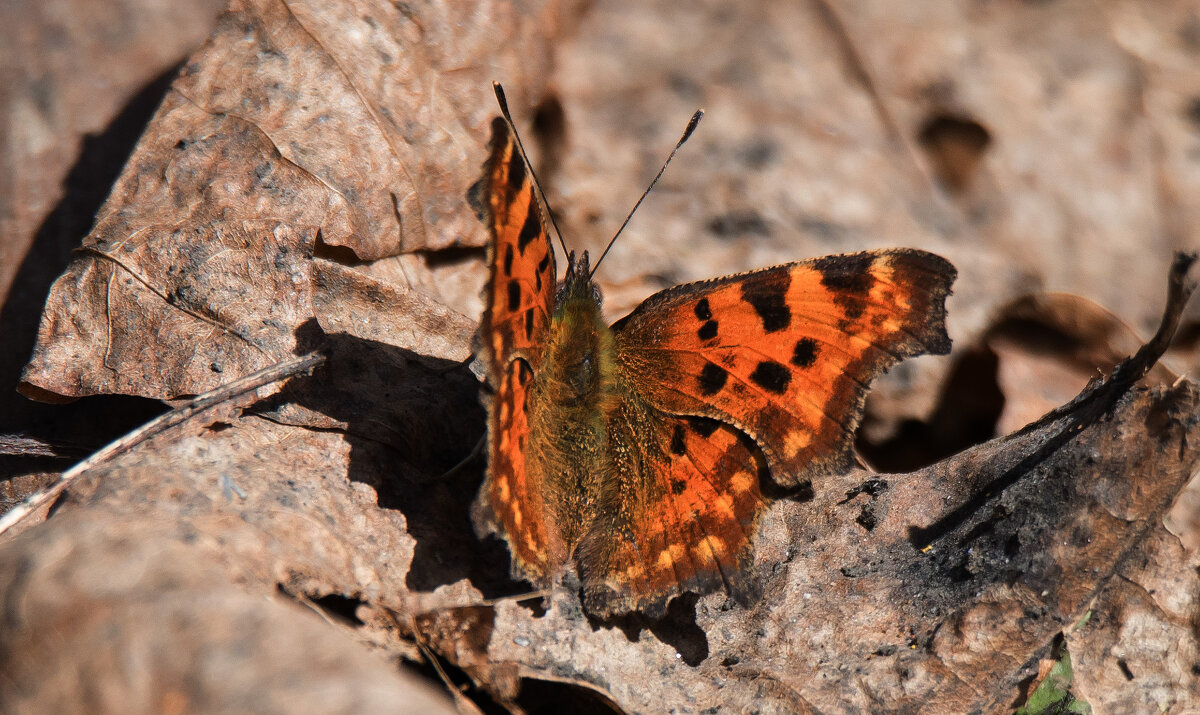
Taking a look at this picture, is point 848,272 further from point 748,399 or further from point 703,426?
point 703,426

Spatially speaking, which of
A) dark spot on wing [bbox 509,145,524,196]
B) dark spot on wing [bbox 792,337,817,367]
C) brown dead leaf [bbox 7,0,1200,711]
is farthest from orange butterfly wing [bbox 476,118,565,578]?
dark spot on wing [bbox 792,337,817,367]

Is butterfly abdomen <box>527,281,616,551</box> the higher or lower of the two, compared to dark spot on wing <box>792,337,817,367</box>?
lower

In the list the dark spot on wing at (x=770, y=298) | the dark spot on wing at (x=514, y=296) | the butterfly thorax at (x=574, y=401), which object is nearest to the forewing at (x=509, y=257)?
the dark spot on wing at (x=514, y=296)

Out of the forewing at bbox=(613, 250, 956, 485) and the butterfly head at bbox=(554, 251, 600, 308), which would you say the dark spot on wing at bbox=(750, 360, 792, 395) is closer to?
the forewing at bbox=(613, 250, 956, 485)

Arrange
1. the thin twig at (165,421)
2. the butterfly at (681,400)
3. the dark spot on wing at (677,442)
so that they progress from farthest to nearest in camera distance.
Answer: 1. the dark spot on wing at (677,442)
2. the butterfly at (681,400)
3. the thin twig at (165,421)

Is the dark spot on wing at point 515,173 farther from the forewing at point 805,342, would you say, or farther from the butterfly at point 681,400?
the forewing at point 805,342

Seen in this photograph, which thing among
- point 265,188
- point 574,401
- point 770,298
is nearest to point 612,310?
point 574,401

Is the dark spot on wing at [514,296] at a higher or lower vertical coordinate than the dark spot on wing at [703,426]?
higher

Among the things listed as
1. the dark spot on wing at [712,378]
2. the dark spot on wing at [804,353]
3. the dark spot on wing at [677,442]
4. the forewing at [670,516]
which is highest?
the dark spot on wing at [804,353]
